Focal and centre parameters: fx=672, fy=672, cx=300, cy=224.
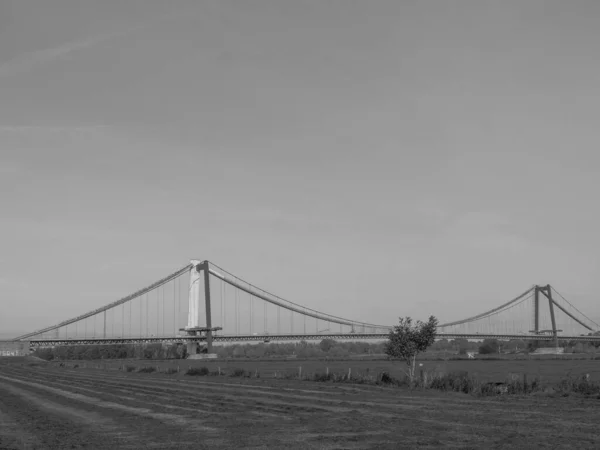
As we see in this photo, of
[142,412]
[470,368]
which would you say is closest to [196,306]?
[470,368]

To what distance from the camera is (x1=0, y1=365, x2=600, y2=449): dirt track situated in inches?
652

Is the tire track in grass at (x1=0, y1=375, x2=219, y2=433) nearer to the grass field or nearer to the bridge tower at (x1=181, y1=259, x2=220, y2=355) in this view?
the grass field

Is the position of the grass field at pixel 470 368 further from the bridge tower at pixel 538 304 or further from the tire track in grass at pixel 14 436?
the bridge tower at pixel 538 304

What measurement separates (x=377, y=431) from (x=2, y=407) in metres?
17.4

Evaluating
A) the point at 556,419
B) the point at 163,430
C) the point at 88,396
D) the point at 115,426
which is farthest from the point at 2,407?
the point at 556,419

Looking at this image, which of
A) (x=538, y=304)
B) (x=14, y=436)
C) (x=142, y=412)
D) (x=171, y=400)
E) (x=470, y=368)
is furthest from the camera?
(x=538, y=304)

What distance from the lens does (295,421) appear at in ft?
69.9

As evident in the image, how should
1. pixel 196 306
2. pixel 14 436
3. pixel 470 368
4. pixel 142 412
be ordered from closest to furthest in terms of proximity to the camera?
pixel 14 436, pixel 142 412, pixel 470 368, pixel 196 306

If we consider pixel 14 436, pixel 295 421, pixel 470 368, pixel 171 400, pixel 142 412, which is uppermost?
pixel 14 436

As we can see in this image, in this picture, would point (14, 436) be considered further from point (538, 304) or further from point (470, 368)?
point (538, 304)

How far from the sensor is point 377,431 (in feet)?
60.8

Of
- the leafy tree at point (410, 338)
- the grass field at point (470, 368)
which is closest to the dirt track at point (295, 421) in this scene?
the leafy tree at point (410, 338)

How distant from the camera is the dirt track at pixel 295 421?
16562 mm

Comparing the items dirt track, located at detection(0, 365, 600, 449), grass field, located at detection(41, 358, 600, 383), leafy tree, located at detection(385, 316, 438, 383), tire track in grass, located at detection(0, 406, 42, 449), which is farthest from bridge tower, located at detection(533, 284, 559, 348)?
tire track in grass, located at detection(0, 406, 42, 449)
